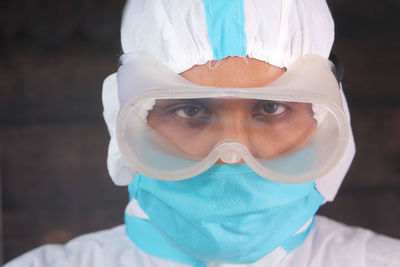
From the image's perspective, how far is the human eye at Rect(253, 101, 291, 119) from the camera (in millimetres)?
1224

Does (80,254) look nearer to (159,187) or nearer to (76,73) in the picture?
(159,187)

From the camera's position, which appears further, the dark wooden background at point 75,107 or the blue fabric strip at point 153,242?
the dark wooden background at point 75,107

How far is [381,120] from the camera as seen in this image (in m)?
2.47

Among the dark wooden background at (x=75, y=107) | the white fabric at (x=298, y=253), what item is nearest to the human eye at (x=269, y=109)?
the white fabric at (x=298, y=253)

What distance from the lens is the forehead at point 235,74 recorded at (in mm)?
Result: 1141

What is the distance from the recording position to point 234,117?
46.2 inches

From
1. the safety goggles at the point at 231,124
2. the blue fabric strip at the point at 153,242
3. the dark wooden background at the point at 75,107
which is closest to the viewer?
the safety goggles at the point at 231,124

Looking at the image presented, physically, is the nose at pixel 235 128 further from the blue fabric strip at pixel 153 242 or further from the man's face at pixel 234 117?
the blue fabric strip at pixel 153 242

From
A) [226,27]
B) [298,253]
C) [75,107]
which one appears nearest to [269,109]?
[226,27]

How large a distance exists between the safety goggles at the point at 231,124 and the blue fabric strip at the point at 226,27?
119mm

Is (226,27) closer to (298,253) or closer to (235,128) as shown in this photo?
(235,128)

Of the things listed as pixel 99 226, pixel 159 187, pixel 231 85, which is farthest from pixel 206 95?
pixel 99 226

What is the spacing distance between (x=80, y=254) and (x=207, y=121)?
0.64 meters

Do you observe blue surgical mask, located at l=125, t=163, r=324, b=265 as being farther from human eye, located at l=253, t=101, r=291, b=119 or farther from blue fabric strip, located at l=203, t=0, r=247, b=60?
blue fabric strip, located at l=203, t=0, r=247, b=60
